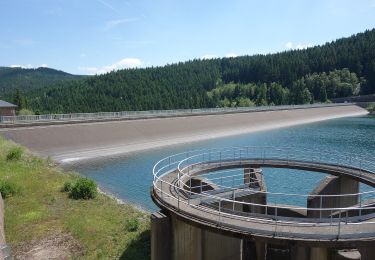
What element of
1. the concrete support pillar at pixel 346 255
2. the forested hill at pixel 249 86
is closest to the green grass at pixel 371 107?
the forested hill at pixel 249 86

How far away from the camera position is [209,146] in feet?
183

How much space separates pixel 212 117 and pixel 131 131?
2609 cm

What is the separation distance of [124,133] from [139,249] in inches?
1608

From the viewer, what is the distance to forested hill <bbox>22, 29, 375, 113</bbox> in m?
126

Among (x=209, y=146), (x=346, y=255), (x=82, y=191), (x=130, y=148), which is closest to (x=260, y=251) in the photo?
(x=346, y=255)

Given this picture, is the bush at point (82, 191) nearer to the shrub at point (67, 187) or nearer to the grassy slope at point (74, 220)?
the grassy slope at point (74, 220)

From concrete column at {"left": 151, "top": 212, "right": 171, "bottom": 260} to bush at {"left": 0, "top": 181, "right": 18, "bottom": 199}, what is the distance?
15.0 meters

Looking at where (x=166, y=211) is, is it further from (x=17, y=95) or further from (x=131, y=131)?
(x=17, y=95)

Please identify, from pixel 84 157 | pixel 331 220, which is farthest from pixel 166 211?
pixel 84 157

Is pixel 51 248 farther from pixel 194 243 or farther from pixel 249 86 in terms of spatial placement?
pixel 249 86

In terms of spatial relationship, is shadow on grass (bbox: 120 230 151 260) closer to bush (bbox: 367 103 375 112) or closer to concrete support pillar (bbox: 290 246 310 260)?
concrete support pillar (bbox: 290 246 310 260)

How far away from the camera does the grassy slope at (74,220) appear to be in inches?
659

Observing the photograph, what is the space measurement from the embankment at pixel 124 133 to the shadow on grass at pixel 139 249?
92.7 feet

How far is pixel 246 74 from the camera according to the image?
630ft
